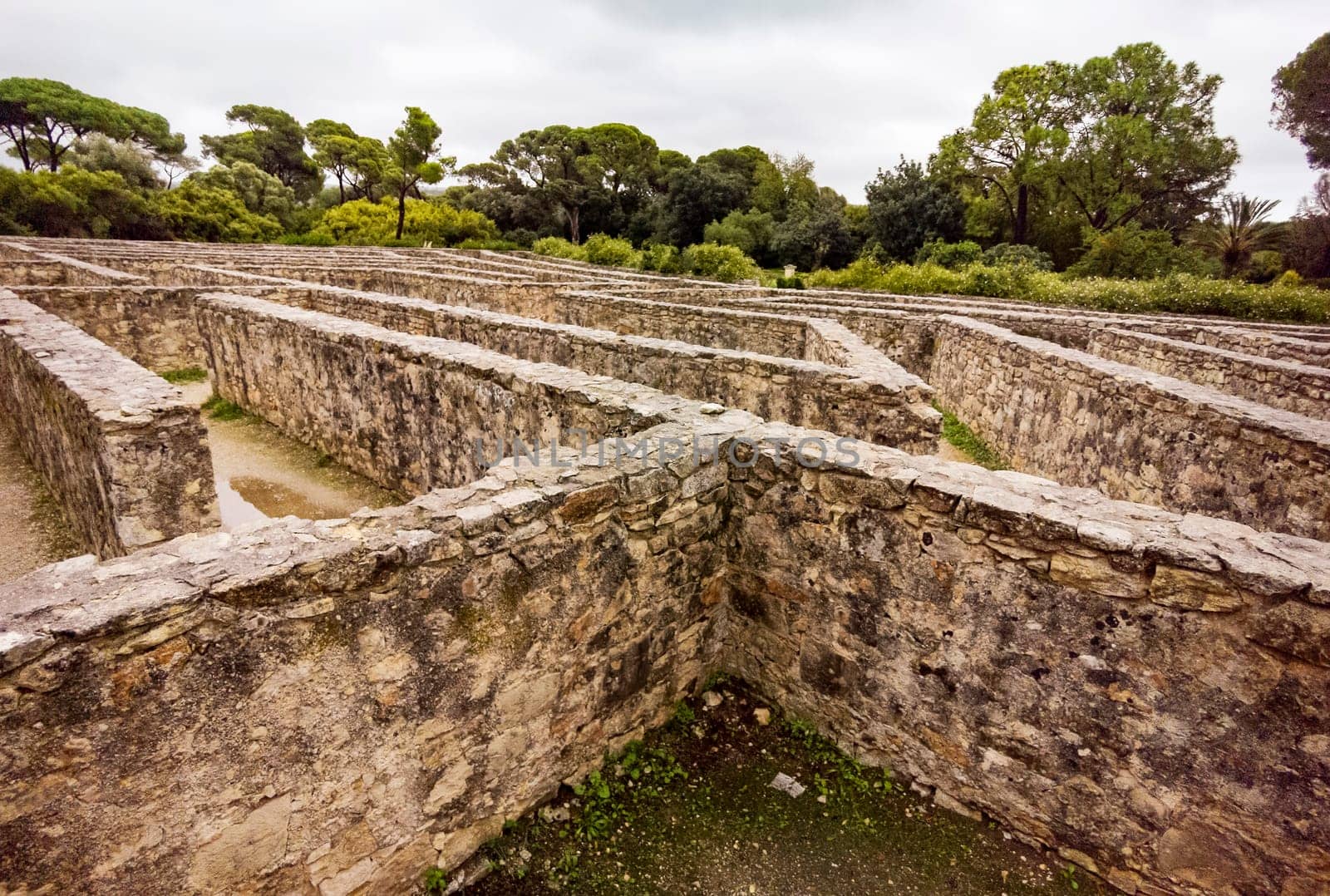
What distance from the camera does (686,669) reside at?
3.85 m

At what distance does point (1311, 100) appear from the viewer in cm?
2591

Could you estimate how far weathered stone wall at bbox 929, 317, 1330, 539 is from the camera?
4705 mm

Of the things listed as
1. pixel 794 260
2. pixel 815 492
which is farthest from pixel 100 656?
pixel 794 260

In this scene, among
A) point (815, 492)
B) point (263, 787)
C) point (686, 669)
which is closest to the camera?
point (263, 787)

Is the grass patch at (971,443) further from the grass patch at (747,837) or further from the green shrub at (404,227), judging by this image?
the green shrub at (404,227)

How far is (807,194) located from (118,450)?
43.9 metres

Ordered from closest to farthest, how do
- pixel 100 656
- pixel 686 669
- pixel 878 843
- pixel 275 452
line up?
pixel 100 656 → pixel 878 843 → pixel 686 669 → pixel 275 452

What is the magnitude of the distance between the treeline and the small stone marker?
20471mm

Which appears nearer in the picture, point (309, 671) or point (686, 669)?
point (309, 671)

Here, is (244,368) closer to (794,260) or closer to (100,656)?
(100,656)

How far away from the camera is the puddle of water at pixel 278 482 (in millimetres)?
6688

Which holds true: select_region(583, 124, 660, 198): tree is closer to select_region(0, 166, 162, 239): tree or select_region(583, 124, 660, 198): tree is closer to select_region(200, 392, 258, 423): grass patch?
select_region(0, 166, 162, 239): tree

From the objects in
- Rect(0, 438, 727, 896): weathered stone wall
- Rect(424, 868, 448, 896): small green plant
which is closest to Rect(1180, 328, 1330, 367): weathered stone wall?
Rect(0, 438, 727, 896): weathered stone wall

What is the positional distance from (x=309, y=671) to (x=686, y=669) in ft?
7.11
